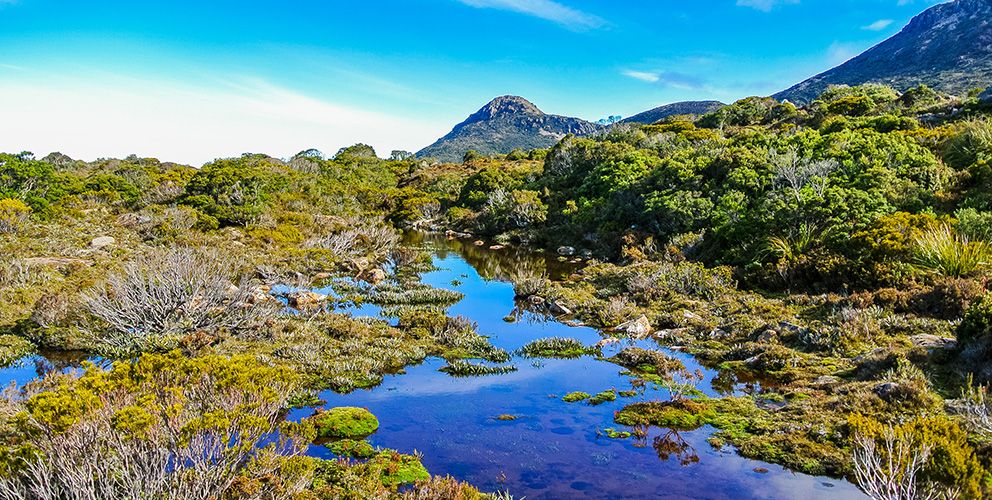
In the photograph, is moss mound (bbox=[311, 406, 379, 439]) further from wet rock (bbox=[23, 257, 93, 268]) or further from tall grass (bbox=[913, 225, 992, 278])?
wet rock (bbox=[23, 257, 93, 268])

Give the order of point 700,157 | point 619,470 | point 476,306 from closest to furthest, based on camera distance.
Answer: point 619,470 → point 476,306 → point 700,157

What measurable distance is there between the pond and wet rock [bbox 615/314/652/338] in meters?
1.33

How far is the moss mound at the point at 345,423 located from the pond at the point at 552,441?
1.11ft

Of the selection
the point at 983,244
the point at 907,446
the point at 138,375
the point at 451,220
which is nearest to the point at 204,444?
the point at 138,375

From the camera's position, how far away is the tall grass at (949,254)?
17.1 metres

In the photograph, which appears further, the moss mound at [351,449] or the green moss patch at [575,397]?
the green moss patch at [575,397]

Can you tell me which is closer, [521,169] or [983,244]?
[983,244]

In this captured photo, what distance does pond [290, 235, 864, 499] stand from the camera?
1015cm

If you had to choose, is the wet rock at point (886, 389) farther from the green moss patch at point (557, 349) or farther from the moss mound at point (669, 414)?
the green moss patch at point (557, 349)

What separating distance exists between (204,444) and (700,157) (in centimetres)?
3635

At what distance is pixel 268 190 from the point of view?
49.2 meters

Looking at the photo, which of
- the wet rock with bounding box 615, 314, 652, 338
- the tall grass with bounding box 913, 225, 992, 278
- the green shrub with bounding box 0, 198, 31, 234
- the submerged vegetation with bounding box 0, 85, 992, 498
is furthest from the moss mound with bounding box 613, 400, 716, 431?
A: the green shrub with bounding box 0, 198, 31, 234

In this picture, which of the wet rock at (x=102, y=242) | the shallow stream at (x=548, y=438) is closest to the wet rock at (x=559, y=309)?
the shallow stream at (x=548, y=438)

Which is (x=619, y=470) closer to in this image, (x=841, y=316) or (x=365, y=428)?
(x=365, y=428)
